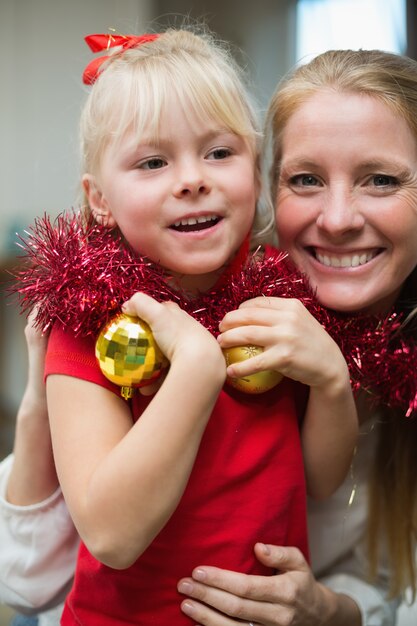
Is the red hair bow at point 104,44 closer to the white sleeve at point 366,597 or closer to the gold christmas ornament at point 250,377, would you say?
the gold christmas ornament at point 250,377

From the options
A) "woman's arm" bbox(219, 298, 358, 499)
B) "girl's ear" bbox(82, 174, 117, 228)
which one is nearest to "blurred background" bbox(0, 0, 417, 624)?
"girl's ear" bbox(82, 174, 117, 228)

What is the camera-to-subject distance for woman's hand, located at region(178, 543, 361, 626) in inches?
37.4

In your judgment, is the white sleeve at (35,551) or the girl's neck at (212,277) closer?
the girl's neck at (212,277)

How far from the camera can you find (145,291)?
3.14ft

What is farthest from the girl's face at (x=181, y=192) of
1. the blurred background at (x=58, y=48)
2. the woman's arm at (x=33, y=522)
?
the blurred background at (x=58, y=48)

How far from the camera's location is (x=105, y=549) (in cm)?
83

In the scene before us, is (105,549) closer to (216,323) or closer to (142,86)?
(216,323)

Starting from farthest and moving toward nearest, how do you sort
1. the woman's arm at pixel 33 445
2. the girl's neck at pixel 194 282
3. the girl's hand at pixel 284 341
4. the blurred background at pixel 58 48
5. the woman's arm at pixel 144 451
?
the blurred background at pixel 58 48
the woman's arm at pixel 33 445
the girl's neck at pixel 194 282
the girl's hand at pixel 284 341
the woman's arm at pixel 144 451

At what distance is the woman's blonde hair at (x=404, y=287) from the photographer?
3.65 ft

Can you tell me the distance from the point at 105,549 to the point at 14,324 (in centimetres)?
212

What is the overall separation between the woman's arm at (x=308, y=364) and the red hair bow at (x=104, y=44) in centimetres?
44

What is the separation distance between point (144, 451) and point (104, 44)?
676 mm

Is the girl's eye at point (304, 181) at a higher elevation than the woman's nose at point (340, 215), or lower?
higher

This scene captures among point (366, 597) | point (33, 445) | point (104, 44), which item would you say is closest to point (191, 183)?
point (104, 44)
